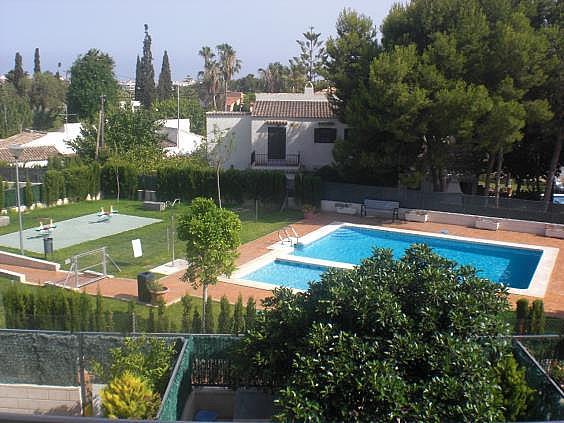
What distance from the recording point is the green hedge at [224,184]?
28.6m

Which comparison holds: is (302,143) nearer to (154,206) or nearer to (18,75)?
(154,206)

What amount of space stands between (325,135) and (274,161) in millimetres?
3258

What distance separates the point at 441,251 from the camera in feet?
74.6

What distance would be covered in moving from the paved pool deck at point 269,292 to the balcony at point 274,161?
5692mm

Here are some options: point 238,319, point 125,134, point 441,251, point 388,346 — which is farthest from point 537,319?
point 125,134

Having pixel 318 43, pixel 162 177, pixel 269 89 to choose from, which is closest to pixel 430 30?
pixel 162 177

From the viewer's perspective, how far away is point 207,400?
976 cm

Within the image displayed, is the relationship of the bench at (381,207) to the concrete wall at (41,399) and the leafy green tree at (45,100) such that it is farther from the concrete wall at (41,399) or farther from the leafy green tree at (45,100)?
the leafy green tree at (45,100)

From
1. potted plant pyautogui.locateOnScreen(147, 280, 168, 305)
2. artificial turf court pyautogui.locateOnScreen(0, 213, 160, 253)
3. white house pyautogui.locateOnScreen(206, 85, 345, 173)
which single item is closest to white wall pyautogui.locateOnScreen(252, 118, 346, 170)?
white house pyautogui.locateOnScreen(206, 85, 345, 173)

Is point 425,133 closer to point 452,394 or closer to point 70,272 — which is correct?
point 70,272

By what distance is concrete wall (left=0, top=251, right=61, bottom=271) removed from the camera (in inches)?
719

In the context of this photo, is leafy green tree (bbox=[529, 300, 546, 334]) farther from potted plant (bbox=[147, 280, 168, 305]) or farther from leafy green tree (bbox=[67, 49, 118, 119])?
leafy green tree (bbox=[67, 49, 118, 119])

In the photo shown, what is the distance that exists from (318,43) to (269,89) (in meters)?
15.4

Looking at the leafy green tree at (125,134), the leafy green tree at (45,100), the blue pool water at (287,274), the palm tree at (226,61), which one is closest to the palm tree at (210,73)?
the palm tree at (226,61)
